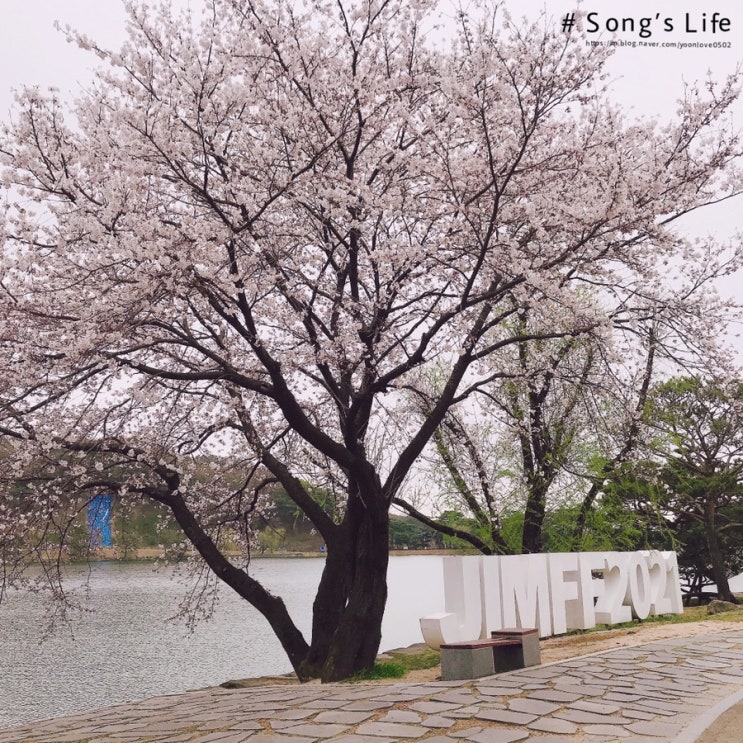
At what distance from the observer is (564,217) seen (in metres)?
8.39

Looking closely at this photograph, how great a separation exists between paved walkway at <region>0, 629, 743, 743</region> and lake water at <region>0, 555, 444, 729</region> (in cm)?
459

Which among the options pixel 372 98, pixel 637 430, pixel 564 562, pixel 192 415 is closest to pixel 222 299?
pixel 372 98

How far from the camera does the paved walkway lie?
493 centimetres

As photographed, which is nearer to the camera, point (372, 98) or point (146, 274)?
point (146, 274)

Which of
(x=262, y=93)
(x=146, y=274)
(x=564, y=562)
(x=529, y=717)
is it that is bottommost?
(x=529, y=717)

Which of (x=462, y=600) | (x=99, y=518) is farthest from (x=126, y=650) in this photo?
(x=462, y=600)

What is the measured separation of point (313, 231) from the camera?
944cm

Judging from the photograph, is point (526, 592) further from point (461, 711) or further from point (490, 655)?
point (461, 711)

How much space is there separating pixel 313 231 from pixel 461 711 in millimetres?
6139

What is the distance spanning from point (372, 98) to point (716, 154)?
428 cm

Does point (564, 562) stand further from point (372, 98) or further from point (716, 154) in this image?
point (372, 98)

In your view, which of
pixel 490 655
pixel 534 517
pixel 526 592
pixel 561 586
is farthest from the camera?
pixel 534 517

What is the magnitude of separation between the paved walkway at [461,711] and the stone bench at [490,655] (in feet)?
0.79

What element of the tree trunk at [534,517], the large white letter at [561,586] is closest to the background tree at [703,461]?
the tree trunk at [534,517]
